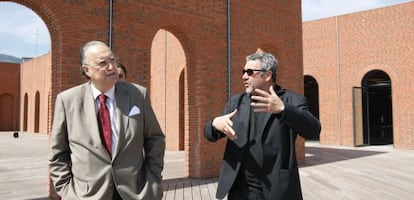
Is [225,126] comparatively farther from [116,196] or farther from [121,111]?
[116,196]

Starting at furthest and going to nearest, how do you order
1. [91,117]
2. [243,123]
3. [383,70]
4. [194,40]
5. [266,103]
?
[383,70]
[194,40]
[243,123]
[91,117]
[266,103]

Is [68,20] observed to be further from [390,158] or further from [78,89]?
[390,158]

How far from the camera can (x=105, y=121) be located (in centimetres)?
213

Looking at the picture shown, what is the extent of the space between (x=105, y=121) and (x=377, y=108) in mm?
21356

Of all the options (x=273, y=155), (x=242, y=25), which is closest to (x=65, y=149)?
(x=273, y=155)

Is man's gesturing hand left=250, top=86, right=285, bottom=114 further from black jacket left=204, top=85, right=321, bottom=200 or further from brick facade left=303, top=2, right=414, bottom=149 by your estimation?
brick facade left=303, top=2, right=414, bottom=149

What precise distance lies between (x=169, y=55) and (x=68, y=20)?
350 inches

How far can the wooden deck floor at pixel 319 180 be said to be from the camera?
6586 mm

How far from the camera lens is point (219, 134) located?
2445 millimetres

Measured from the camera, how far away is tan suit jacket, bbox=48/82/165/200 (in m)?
2.06

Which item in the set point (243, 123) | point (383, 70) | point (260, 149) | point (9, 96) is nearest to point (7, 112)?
point (9, 96)

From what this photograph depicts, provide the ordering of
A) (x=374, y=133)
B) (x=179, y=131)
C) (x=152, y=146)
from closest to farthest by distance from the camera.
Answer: (x=152, y=146) < (x=179, y=131) < (x=374, y=133)

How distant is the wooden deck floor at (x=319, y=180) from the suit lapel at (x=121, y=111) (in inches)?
170

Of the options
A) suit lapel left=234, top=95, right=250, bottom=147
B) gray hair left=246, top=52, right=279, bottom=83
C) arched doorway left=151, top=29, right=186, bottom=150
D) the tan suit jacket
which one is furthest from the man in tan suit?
arched doorway left=151, top=29, right=186, bottom=150
